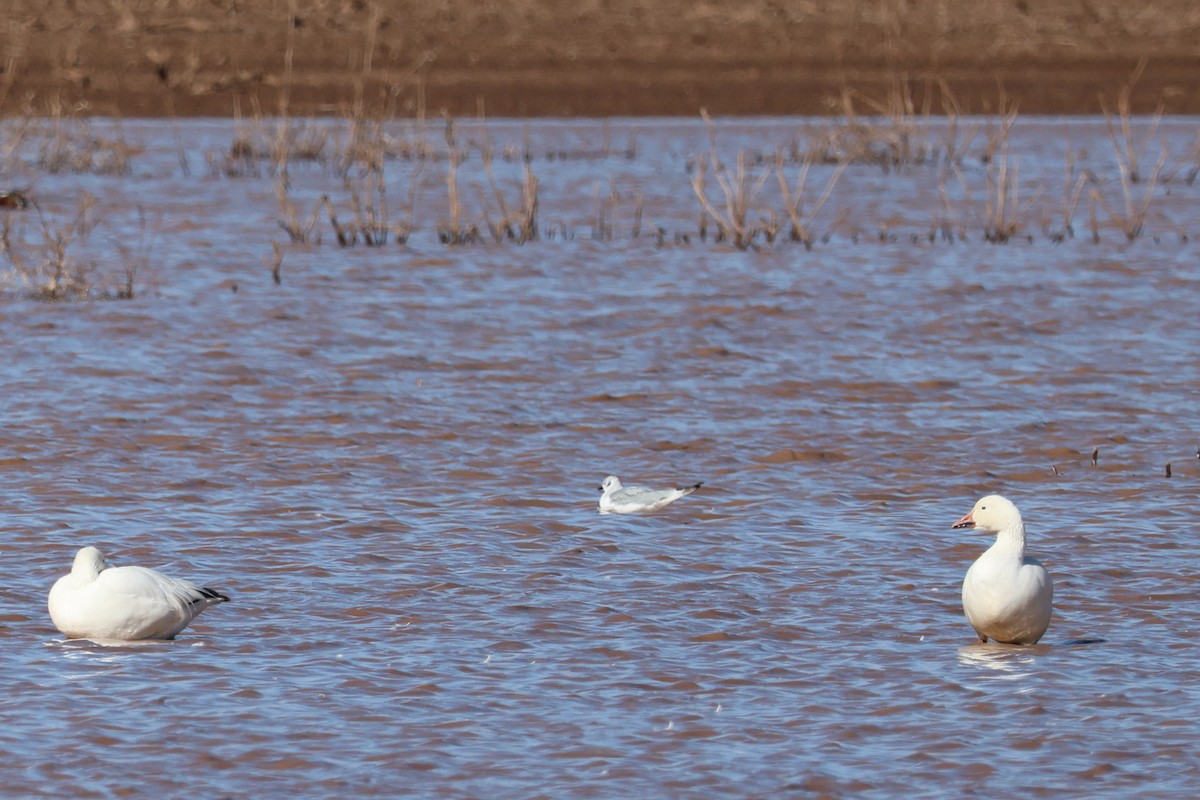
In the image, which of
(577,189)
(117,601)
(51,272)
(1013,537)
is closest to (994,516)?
(1013,537)

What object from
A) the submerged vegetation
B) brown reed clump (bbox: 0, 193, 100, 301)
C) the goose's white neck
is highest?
the submerged vegetation

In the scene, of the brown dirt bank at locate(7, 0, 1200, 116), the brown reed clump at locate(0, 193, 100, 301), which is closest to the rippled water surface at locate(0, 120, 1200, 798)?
the brown reed clump at locate(0, 193, 100, 301)

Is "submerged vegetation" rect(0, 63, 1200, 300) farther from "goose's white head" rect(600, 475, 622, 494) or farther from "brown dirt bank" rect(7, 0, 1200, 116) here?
"goose's white head" rect(600, 475, 622, 494)

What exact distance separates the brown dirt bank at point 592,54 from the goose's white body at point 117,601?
62.2 feet

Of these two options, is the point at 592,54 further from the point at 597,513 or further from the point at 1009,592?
the point at 1009,592

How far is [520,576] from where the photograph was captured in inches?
301

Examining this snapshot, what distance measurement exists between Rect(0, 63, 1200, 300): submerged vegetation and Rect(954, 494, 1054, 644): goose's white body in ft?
25.8

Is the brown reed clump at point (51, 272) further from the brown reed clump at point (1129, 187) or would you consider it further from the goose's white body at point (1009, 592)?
the goose's white body at point (1009, 592)

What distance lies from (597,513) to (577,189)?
472 inches

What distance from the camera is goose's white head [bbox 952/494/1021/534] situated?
22.3 feet

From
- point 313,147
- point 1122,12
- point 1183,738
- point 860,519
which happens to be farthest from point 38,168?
point 1122,12

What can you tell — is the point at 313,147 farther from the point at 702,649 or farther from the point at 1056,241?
the point at 702,649

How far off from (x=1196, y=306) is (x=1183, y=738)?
28.6 feet

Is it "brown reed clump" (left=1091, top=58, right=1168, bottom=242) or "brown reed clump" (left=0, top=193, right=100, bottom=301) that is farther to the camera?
"brown reed clump" (left=1091, top=58, right=1168, bottom=242)
